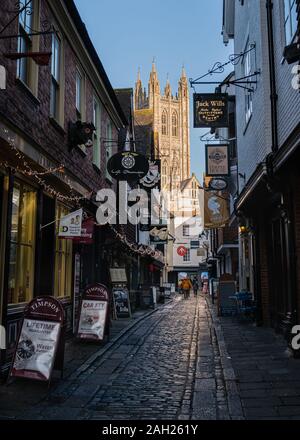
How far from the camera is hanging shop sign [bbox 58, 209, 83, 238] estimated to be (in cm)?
1010

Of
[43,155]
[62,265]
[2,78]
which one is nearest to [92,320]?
[62,265]

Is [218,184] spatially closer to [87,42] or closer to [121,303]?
[121,303]

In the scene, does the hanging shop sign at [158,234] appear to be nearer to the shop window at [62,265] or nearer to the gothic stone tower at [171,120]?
the shop window at [62,265]

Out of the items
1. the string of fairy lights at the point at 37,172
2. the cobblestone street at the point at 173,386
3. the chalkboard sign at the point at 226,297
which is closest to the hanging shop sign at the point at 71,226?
the string of fairy lights at the point at 37,172

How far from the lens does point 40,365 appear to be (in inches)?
282

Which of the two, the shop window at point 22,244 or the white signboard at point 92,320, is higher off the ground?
the shop window at point 22,244

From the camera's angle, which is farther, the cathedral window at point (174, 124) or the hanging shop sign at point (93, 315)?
the cathedral window at point (174, 124)

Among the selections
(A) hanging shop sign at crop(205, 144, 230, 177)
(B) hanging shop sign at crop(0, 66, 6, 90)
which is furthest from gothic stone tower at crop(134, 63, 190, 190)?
(B) hanging shop sign at crop(0, 66, 6, 90)

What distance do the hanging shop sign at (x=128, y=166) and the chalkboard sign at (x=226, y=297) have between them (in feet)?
17.2

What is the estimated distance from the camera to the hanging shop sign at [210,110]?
1424cm

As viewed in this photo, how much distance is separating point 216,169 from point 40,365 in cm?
1297

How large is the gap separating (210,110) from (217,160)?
4718 mm

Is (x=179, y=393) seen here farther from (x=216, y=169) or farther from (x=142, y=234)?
(x=142, y=234)
